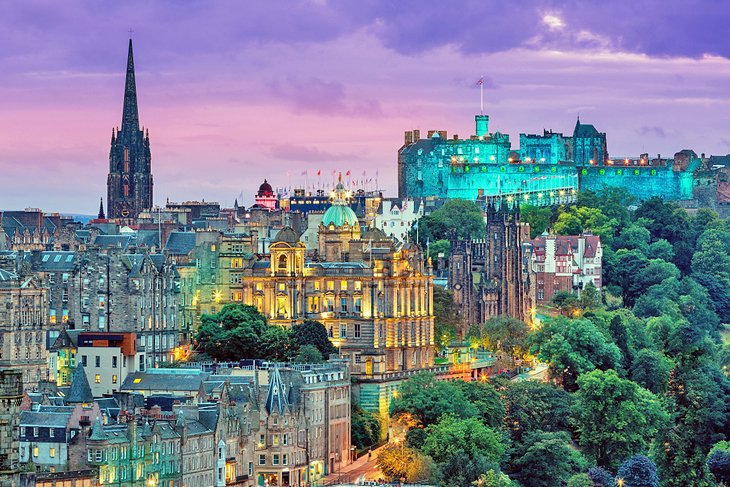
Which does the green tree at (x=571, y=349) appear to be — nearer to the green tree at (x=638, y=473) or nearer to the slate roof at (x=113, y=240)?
the green tree at (x=638, y=473)

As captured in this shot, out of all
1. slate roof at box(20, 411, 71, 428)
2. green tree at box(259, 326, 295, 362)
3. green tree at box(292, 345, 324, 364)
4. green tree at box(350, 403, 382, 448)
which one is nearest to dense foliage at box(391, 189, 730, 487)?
green tree at box(350, 403, 382, 448)

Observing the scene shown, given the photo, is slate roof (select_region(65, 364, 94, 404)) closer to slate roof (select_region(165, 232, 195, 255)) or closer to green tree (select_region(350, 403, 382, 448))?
green tree (select_region(350, 403, 382, 448))

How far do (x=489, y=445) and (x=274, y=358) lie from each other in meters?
18.4

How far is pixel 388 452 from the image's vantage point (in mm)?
129875

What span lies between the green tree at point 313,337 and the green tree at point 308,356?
2.80 metres

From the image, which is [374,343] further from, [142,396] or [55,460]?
[55,460]

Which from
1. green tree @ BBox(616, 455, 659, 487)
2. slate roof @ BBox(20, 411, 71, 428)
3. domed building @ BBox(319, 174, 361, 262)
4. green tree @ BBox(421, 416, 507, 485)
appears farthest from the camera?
domed building @ BBox(319, 174, 361, 262)

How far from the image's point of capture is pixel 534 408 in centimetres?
14538

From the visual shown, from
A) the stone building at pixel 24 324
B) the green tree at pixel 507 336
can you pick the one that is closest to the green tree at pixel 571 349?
the green tree at pixel 507 336

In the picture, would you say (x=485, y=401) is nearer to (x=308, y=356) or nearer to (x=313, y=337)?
(x=308, y=356)

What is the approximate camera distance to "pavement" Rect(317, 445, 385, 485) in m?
129

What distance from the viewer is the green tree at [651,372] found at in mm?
166250

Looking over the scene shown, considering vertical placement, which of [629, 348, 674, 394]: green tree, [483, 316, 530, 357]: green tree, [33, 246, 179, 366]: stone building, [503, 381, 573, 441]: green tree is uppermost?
[33, 246, 179, 366]: stone building

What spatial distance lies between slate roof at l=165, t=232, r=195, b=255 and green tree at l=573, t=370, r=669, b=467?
30.6m
